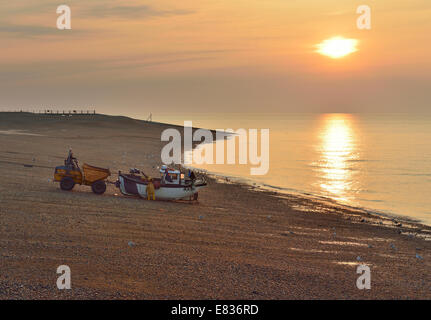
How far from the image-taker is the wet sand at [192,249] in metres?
10.9

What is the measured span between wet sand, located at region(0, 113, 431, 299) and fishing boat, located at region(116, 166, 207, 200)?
0.62 metres

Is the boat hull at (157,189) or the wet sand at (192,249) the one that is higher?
the boat hull at (157,189)

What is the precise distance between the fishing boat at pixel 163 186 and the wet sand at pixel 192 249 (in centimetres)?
62

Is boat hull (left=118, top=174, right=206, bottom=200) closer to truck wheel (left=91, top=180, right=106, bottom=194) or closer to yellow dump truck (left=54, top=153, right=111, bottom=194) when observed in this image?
truck wheel (left=91, top=180, right=106, bottom=194)

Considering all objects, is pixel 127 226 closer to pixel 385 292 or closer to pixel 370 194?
pixel 385 292

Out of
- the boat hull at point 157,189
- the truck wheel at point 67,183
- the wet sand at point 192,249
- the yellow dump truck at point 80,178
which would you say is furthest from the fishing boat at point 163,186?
the truck wheel at point 67,183

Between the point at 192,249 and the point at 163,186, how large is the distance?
8982 millimetres

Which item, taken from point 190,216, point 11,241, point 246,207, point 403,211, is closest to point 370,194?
point 403,211

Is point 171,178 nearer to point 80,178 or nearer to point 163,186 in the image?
point 163,186

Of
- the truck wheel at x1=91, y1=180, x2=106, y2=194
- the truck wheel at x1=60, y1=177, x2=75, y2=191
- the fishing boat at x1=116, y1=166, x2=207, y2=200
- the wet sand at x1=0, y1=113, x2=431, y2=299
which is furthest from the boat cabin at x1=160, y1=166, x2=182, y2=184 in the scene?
the truck wheel at x1=60, y1=177, x2=75, y2=191

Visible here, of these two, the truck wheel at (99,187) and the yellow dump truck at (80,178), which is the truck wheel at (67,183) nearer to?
the yellow dump truck at (80,178)

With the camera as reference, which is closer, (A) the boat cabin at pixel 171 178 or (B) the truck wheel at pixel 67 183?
(B) the truck wheel at pixel 67 183

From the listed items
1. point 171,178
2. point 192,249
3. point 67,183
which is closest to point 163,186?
point 171,178
